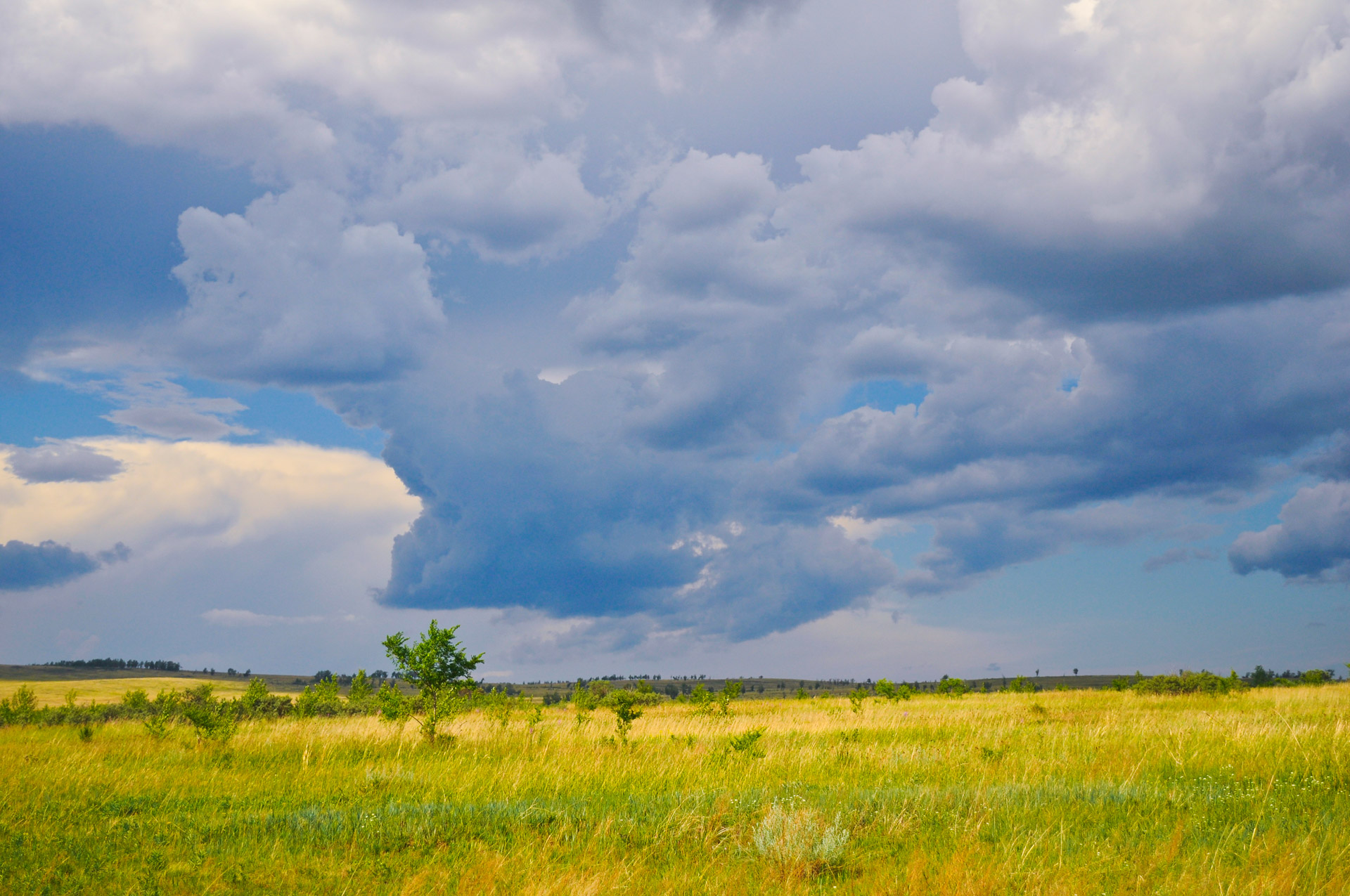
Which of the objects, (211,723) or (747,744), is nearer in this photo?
(747,744)

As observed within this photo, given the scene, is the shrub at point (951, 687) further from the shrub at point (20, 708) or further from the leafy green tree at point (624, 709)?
the shrub at point (20, 708)

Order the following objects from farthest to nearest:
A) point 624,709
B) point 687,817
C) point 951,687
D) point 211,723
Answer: point 951,687 < point 624,709 < point 211,723 < point 687,817

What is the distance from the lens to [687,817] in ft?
25.8

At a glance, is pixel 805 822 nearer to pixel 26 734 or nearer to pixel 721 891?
pixel 721 891

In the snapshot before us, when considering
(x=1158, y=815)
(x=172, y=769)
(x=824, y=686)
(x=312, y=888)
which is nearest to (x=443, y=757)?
(x=172, y=769)

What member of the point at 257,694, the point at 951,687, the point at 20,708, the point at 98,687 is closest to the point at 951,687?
the point at 951,687

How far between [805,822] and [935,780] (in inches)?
176

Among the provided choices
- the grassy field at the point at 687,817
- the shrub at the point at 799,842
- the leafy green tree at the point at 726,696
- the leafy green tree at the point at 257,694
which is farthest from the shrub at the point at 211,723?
the leafy green tree at the point at 257,694

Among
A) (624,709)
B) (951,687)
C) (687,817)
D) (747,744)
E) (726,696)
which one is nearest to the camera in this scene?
(687,817)

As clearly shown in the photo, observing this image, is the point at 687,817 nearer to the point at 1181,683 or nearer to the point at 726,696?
the point at 726,696

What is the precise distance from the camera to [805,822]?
7332 mm

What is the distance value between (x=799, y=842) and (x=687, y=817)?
1437mm

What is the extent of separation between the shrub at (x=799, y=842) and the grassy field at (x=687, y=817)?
0.03 meters

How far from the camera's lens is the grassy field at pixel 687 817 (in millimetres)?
6262
